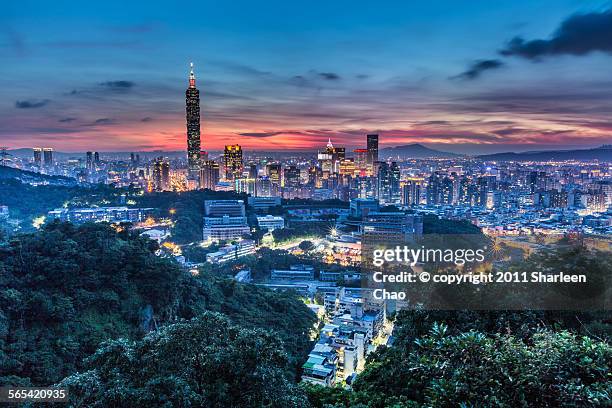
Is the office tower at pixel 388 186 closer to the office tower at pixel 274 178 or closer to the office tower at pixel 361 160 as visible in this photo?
the office tower at pixel 361 160

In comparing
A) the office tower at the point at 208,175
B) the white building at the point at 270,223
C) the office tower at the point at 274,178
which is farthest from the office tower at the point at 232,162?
the white building at the point at 270,223

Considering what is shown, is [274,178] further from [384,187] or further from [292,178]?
[384,187]

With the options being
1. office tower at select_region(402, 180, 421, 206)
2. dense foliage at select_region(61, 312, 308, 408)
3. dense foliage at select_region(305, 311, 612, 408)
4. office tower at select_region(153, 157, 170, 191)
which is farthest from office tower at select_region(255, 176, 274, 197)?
dense foliage at select_region(305, 311, 612, 408)

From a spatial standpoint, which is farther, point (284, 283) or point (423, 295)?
point (284, 283)

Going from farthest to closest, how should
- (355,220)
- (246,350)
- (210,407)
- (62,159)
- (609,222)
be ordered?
(62,159), (355,220), (609,222), (246,350), (210,407)

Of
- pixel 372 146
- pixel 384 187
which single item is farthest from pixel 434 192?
pixel 372 146

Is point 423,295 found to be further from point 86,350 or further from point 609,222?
point 609,222

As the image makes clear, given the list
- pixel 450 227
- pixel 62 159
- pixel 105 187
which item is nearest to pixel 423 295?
pixel 450 227
